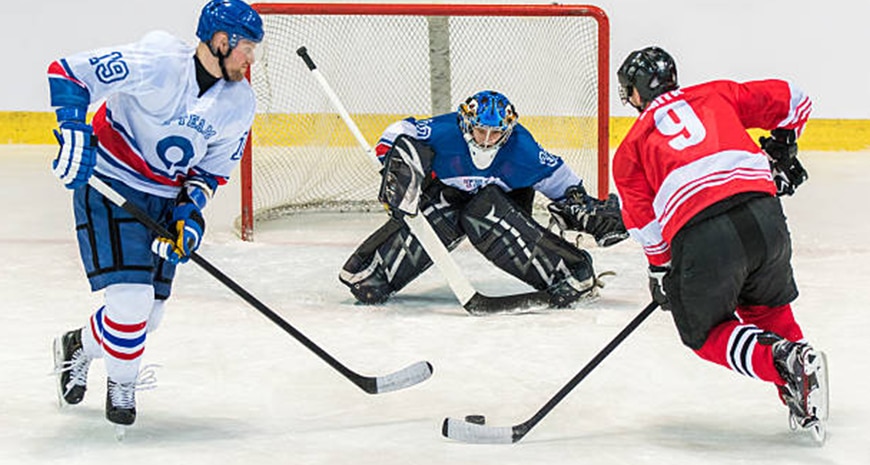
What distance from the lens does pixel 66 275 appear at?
4.55m

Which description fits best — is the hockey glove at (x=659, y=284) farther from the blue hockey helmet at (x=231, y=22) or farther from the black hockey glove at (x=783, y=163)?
the blue hockey helmet at (x=231, y=22)

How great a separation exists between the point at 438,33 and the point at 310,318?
1.99 m

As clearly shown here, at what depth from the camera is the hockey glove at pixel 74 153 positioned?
2.66 m

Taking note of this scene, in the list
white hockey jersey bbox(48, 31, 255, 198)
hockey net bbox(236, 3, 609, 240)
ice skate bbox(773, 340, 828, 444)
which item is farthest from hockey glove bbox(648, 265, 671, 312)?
hockey net bbox(236, 3, 609, 240)

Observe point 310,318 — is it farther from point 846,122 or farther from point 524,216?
point 846,122

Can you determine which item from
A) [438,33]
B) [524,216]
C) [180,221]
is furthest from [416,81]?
[180,221]

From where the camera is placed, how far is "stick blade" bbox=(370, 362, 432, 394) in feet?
10.4

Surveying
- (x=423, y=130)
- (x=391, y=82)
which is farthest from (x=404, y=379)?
(x=391, y=82)

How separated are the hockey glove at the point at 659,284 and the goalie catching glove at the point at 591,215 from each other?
1.32 metres

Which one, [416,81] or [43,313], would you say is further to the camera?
[416,81]

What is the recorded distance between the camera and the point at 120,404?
9.31 feet

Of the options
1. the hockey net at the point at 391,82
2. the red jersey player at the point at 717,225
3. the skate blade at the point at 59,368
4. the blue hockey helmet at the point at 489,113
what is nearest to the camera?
the red jersey player at the point at 717,225

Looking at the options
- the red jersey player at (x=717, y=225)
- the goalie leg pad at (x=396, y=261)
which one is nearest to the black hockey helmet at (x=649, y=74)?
the red jersey player at (x=717, y=225)

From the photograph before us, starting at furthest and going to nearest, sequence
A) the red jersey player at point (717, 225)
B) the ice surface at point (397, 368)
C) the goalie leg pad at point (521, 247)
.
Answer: the goalie leg pad at point (521, 247), the ice surface at point (397, 368), the red jersey player at point (717, 225)
